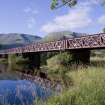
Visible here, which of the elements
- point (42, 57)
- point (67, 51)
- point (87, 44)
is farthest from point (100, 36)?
point (42, 57)

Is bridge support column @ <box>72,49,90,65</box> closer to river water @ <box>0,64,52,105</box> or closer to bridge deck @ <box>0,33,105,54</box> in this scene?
bridge deck @ <box>0,33,105,54</box>

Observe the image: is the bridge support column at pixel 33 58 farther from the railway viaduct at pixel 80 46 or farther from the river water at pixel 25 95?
the river water at pixel 25 95

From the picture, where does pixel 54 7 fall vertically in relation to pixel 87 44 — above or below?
above

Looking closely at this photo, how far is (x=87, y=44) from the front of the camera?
114 ft

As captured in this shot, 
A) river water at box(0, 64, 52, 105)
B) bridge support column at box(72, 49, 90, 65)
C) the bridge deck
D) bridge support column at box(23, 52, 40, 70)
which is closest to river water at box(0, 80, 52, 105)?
river water at box(0, 64, 52, 105)

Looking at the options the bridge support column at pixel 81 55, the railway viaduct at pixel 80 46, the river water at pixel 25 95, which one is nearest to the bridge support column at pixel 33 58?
the railway viaduct at pixel 80 46

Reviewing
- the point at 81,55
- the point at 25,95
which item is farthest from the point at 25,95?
the point at 81,55

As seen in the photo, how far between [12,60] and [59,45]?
71.0 feet

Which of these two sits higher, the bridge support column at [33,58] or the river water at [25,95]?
the river water at [25,95]

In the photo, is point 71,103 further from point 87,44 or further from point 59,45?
point 59,45

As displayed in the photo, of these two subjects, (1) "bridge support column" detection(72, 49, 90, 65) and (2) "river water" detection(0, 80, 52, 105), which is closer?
(2) "river water" detection(0, 80, 52, 105)

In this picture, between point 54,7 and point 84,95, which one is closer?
point 84,95

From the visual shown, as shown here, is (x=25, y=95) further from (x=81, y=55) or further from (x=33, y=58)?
(x=33, y=58)

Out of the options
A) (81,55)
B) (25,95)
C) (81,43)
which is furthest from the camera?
(81,55)
